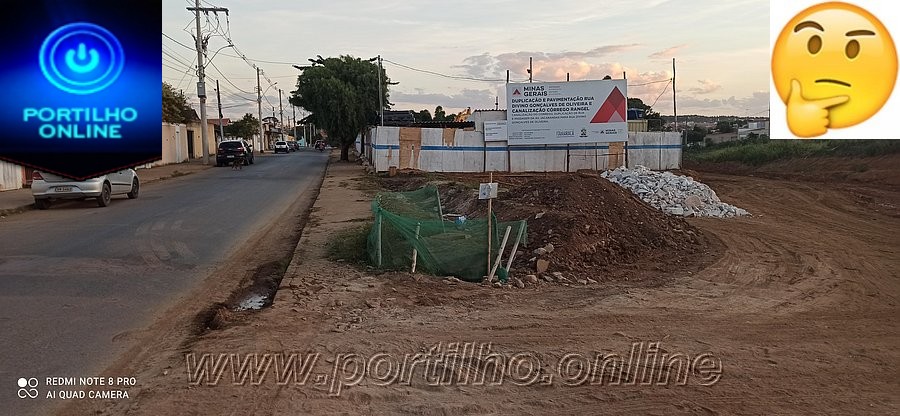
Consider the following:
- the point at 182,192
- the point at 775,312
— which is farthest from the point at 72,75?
the point at 182,192

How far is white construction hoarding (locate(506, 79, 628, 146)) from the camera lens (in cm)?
3025

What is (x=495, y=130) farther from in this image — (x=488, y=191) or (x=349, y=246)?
(x=488, y=191)

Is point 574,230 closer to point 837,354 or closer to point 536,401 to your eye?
point 837,354

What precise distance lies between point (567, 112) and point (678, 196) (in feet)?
46.1

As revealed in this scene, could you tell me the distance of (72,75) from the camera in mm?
2770

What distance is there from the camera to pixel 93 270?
345 inches

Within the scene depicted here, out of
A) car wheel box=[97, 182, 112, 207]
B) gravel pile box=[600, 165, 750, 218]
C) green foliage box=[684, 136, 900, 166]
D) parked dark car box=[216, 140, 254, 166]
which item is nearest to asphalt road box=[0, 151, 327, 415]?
car wheel box=[97, 182, 112, 207]

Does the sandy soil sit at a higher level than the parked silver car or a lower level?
lower

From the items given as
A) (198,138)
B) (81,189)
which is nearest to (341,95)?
(198,138)

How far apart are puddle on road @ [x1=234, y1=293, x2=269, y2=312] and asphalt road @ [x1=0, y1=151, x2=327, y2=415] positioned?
777mm

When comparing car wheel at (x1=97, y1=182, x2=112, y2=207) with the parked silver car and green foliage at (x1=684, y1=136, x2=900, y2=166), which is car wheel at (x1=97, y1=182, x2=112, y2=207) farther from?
green foliage at (x1=684, y1=136, x2=900, y2=166)

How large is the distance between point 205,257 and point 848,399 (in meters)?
8.62

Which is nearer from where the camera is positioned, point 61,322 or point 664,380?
point 664,380

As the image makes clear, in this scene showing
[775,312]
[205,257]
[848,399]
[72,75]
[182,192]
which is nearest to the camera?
[72,75]
